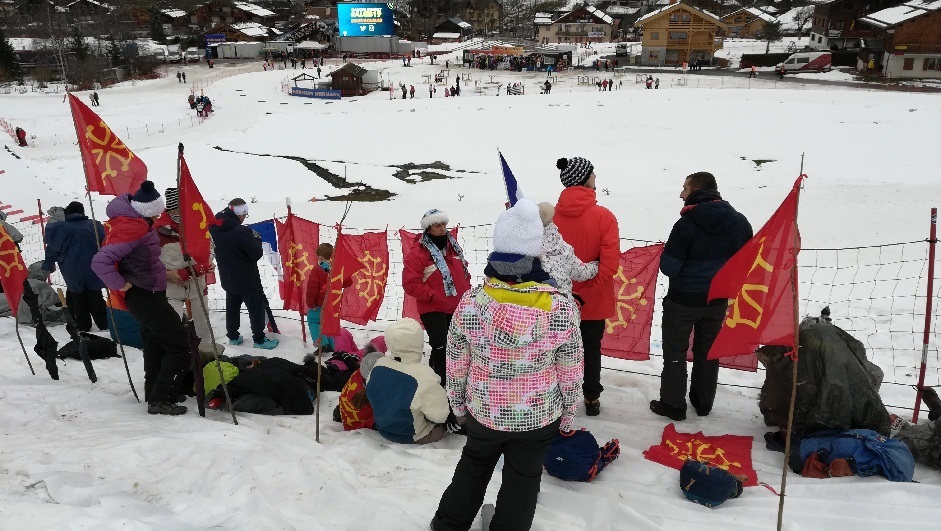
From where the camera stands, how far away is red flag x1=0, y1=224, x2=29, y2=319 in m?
5.26

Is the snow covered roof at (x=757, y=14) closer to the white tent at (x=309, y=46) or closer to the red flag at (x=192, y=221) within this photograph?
the white tent at (x=309, y=46)

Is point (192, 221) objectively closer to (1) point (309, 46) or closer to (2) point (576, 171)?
(2) point (576, 171)

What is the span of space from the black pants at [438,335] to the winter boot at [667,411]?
1.63 meters

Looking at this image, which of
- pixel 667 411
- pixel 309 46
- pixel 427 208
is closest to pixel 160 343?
pixel 667 411

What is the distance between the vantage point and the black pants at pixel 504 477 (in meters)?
2.82

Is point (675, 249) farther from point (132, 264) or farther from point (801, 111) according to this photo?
point (801, 111)

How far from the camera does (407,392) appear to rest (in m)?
4.09

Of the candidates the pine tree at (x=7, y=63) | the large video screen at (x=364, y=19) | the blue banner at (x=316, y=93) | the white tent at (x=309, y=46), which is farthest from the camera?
the white tent at (x=309, y=46)

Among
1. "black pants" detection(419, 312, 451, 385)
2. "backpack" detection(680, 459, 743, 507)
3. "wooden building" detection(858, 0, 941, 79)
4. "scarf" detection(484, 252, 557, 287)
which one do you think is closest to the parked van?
"wooden building" detection(858, 0, 941, 79)

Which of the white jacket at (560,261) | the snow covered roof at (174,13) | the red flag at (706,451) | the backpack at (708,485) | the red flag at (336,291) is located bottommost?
the red flag at (706,451)

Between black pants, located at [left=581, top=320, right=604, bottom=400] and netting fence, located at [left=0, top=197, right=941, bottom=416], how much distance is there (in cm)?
113

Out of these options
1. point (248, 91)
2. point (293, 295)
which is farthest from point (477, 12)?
point (293, 295)

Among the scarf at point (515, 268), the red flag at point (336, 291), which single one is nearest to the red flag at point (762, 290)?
the scarf at point (515, 268)

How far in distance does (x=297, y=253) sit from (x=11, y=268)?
2.56m
